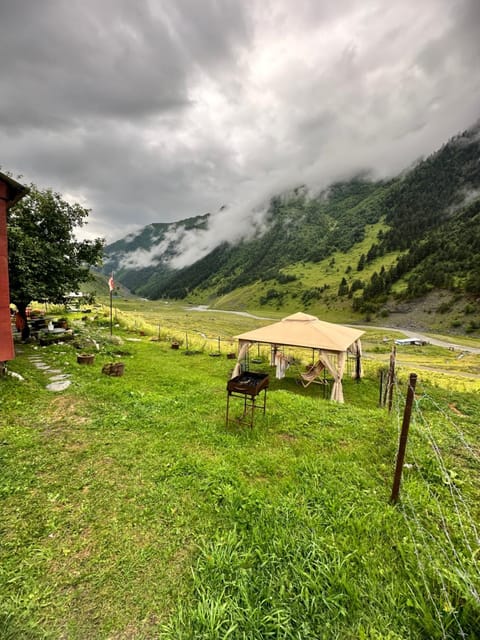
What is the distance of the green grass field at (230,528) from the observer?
2631 millimetres

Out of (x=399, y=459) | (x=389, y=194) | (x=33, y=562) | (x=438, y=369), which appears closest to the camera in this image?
(x=33, y=562)

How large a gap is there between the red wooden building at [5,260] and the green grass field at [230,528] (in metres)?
1.91

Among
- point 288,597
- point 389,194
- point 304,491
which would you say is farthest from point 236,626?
point 389,194

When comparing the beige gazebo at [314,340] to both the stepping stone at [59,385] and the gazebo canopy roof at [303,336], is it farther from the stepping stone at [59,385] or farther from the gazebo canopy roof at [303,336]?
the stepping stone at [59,385]

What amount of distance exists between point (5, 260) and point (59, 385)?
4.41m

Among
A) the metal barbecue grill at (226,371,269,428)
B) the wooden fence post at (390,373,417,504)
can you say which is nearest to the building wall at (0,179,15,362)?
the metal barbecue grill at (226,371,269,428)

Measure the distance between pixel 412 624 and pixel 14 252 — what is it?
54.9ft

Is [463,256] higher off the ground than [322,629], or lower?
higher

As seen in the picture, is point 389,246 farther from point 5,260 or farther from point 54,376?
point 5,260

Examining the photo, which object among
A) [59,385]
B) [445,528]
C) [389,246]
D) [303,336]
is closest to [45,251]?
[59,385]

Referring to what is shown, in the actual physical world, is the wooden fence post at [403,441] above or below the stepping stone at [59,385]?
above

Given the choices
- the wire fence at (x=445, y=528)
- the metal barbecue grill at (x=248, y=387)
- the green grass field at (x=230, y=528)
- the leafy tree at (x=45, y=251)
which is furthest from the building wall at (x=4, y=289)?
the wire fence at (x=445, y=528)

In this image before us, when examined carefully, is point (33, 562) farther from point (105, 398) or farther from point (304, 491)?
point (105, 398)

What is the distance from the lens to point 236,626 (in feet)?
8.18
